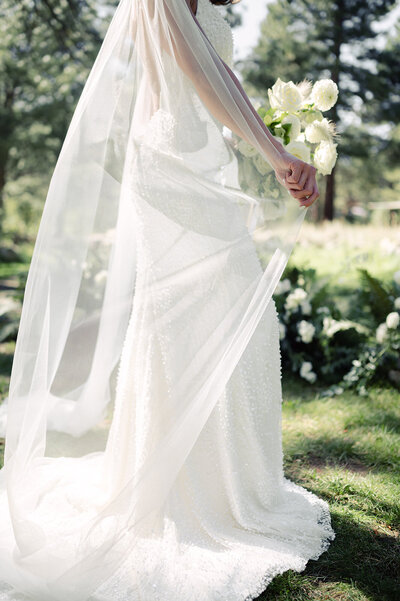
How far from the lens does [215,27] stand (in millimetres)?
2305

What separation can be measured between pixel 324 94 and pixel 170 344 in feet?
4.39

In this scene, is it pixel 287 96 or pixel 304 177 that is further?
pixel 287 96

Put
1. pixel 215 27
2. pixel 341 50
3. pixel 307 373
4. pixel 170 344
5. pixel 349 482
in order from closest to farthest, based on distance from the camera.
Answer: pixel 170 344, pixel 215 27, pixel 349 482, pixel 307 373, pixel 341 50

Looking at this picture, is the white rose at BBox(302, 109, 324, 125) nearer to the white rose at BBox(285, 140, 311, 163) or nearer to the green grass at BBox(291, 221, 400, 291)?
the white rose at BBox(285, 140, 311, 163)

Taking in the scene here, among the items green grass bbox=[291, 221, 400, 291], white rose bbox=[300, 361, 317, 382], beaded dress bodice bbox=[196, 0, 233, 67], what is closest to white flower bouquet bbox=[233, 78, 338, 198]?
beaded dress bodice bbox=[196, 0, 233, 67]

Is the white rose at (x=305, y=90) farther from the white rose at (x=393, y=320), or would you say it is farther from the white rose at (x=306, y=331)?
the white rose at (x=306, y=331)

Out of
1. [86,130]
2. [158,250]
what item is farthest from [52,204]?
[158,250]

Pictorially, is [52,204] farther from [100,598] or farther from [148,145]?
[100,598]

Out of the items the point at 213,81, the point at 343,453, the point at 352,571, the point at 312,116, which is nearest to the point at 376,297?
the point at 343,453

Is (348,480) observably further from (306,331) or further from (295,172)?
(306,331)

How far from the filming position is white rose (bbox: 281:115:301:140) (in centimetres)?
237

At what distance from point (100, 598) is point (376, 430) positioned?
7.13 feet

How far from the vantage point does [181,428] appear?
75.7 inches

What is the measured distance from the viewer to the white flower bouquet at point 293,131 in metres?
2.24
